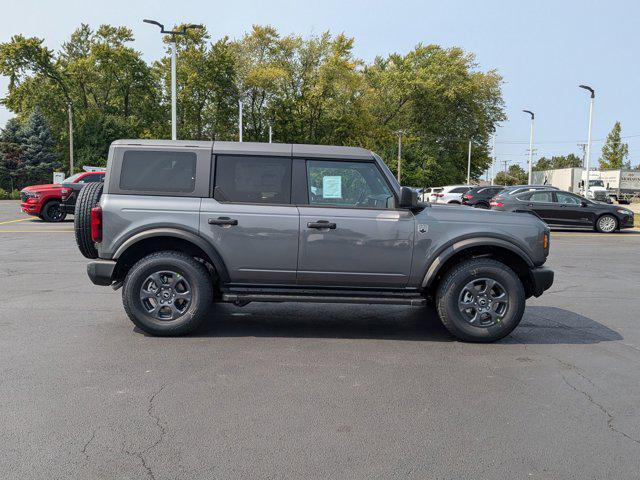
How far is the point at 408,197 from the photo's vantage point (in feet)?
18.9

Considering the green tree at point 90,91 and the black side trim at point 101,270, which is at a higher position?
the green tree at point 90,91

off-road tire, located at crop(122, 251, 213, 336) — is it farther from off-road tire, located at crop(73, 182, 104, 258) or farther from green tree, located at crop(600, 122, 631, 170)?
green tree, located at crop(600, 122, 631, 170)

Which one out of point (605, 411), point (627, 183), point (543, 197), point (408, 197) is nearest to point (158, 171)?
point (408, 197)

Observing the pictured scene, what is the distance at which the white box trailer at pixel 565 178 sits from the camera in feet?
208

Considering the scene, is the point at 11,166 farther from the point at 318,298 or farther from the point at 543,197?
the point at 318,298

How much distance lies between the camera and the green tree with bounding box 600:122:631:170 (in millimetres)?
98375

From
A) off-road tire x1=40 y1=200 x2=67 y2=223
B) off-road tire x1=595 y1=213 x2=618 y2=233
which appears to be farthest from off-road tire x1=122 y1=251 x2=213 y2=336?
off-road tire x1=595 y1=213 x2=618 y2=233

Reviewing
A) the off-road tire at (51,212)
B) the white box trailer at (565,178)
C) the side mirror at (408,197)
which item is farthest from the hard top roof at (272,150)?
the white box trailer at (565,178)

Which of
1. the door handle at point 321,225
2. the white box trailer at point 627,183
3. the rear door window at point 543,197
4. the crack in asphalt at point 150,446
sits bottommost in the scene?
the crack in asphalt at point 150,446

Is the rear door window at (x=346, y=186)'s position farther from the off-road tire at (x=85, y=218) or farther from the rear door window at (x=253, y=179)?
the off-road tire at (x=85, y=218)

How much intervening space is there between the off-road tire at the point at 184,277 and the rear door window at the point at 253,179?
0.77 meters

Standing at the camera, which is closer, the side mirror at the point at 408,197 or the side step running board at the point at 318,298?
the side mirror at the point at 408,197

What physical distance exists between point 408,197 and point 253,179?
1569mm

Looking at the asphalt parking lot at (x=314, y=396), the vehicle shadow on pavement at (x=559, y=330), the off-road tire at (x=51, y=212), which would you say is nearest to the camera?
the asphalt parking lot at (x=314, y=396)
